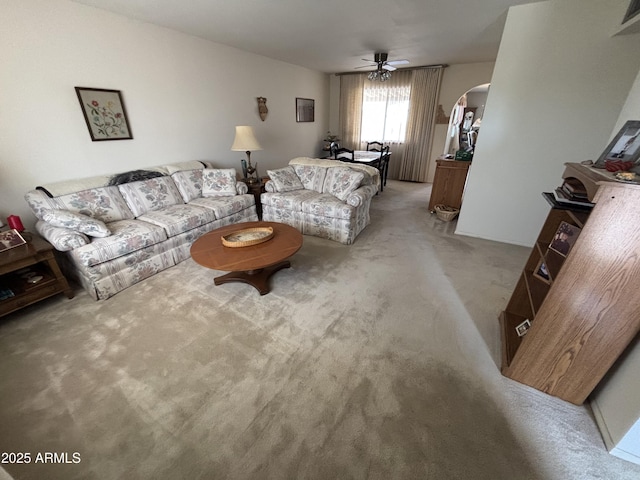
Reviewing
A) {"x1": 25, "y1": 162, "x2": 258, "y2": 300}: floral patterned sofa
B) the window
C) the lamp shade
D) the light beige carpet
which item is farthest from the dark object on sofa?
the window

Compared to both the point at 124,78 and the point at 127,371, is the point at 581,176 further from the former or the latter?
the point at 124,78

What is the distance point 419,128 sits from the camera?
5.88 meters

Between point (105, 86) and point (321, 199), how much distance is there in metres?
2.61

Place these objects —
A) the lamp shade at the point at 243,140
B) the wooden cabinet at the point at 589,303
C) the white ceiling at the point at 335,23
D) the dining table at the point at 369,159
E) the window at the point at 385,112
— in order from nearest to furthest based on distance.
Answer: the wooden cabinet at the point at 589,303
the white ceiling at the point at 335,23
the lamp shade at the point at 243,140
the dining table at the point at 369,159
the window at the point at 385,112

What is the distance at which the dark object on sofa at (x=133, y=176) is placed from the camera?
2760 millimetres

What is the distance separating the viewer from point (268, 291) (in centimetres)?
226

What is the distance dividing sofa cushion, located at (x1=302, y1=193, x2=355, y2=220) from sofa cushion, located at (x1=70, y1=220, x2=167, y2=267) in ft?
5.39

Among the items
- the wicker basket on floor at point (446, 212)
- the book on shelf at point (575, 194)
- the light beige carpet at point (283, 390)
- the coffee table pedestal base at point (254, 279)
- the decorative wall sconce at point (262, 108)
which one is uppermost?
the decorative wall sconce at point (262, 108)

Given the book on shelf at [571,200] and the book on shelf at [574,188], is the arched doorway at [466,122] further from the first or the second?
the book on shelf at [571,200]

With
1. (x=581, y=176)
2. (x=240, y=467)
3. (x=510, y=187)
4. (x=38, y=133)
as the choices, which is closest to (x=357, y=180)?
(x=510, y=187)

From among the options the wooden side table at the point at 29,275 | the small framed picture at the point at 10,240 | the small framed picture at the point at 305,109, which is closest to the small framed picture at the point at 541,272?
the wooden side table at the point at 29,275

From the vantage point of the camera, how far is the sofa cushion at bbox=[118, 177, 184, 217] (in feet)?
9.16

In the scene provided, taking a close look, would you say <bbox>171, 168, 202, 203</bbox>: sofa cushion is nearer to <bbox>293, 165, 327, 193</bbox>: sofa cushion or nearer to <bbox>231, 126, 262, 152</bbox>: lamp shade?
<bbox>231, 126, 262, 152</bbox>: lamp shade

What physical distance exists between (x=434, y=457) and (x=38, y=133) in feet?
12.7
